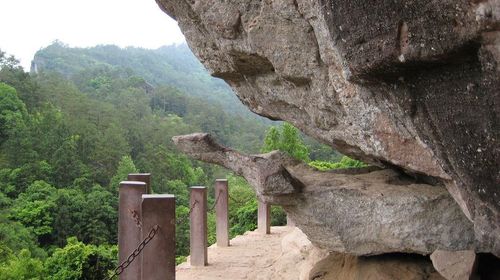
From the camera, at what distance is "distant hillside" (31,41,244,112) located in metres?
84.6

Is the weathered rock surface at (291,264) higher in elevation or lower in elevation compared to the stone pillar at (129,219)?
lower

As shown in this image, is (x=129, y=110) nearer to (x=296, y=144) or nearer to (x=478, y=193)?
(x=296, y=144)

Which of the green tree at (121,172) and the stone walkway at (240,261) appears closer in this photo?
the stone walkway at (240,261)

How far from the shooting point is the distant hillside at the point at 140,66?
84.6 m

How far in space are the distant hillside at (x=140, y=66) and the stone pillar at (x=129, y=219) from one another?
7851 centimetres

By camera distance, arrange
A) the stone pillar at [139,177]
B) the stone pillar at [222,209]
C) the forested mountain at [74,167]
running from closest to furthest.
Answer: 1. the stone pillar at [139,177]
2. the stone pillar at [222,209]
3. the forested mountain at [74,167]

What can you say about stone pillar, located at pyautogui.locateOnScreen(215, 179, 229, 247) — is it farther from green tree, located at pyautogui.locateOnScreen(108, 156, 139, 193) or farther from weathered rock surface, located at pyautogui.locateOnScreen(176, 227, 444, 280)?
green tree, located at pyautogui.locateOnScreen(108, 156, 139, 193)

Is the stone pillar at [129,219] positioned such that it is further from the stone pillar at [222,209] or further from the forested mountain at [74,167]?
the forested mountain at [74,167]

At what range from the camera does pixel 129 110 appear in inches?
2159

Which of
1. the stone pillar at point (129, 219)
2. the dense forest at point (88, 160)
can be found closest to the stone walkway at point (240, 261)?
the dense forest at point (88, 160)

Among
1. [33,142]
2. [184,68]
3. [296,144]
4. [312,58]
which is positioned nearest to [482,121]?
[312,58]

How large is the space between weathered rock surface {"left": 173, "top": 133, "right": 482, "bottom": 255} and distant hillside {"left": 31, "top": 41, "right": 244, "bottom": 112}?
7775 centimetres

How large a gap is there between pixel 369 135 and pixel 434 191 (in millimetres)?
865

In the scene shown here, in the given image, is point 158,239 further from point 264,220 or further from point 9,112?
point 9,112
